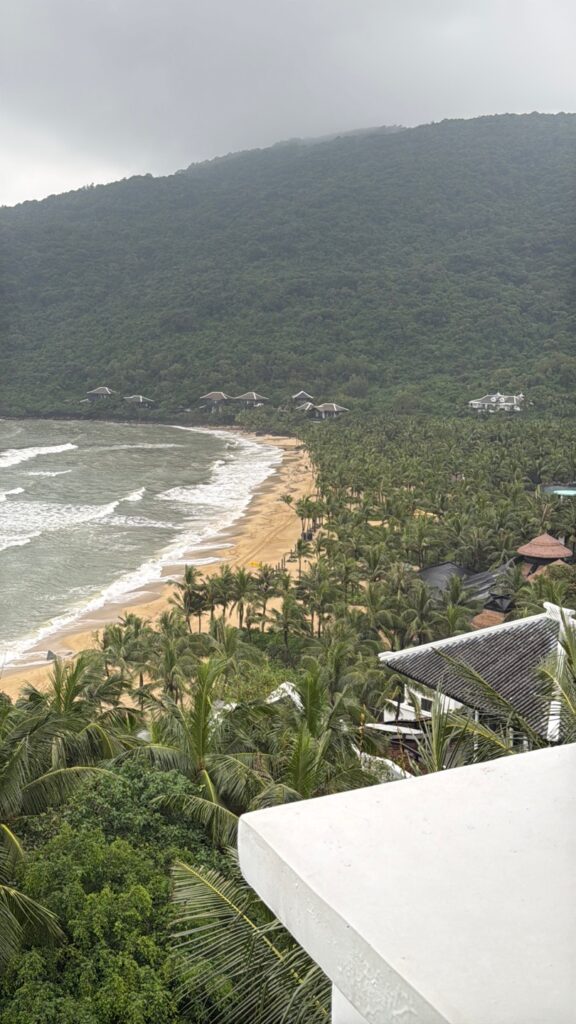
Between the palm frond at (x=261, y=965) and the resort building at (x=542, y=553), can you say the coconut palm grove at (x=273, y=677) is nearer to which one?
the palm frond at (x=261, y=965)

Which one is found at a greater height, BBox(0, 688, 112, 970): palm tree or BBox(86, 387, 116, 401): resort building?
BBox(0, 688, 112, 970): palm tree

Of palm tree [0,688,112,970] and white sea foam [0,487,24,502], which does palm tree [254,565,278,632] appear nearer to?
palm tree [0,688,112,970]

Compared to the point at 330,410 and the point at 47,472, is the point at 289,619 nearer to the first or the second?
the point at 47,472

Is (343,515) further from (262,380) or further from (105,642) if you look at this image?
(262,380)

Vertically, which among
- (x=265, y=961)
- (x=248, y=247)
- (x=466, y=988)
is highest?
(x=248, y=247)

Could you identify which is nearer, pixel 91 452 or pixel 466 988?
pixel 466 988

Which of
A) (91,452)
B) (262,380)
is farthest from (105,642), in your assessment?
(262,380)

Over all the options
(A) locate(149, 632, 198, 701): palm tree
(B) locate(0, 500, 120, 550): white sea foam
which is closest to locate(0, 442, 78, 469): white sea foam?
(B) locate(0, 500, 120, 550): white sea foam
